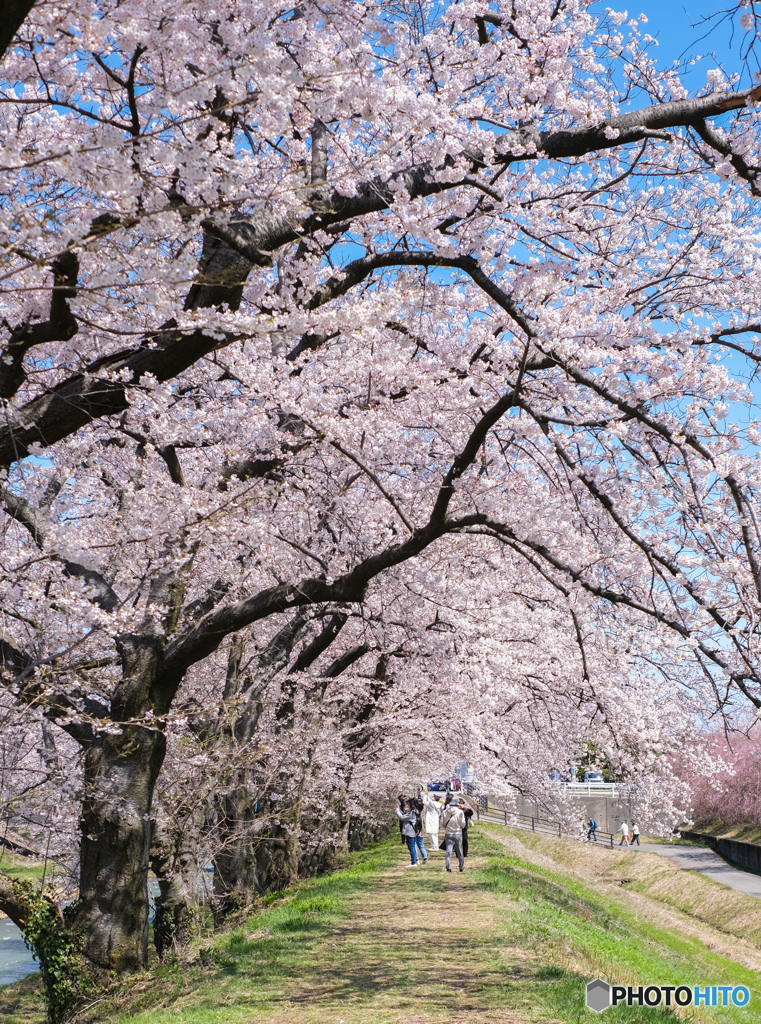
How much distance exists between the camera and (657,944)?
1352 centimetres

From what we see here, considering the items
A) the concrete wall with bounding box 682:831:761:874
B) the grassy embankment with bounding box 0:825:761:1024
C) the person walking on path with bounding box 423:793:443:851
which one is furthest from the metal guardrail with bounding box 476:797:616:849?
the grassy embankment with bounding box 0:825:761:1024

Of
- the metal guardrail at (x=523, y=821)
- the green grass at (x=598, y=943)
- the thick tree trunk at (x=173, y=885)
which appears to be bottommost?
the metal guardrail at (x=523, y=821)

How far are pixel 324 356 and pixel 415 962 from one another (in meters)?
6.17

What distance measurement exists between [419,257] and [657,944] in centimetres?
1265

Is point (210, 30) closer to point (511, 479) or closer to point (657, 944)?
point (511, 479)

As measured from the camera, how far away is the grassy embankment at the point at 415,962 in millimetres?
6340

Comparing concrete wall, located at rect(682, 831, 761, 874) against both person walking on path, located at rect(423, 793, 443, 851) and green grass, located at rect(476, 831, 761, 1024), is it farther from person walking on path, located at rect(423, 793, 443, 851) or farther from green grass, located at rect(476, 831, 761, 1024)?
person walking on path, located at rect(423, 793, 443, 851)

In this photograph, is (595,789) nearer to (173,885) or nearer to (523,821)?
(523,821)

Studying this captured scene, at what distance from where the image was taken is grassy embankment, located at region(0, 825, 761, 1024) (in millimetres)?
6340

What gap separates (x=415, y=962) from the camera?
7.90 metres

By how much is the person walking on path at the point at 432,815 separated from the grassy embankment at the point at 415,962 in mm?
3136

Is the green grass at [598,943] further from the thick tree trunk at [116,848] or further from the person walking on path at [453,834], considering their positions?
the thick tree trunk at [116,848]

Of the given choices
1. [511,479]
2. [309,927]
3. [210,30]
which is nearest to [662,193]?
[511,479]

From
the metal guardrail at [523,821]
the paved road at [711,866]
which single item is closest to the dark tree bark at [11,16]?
the paved road at [711,866]
